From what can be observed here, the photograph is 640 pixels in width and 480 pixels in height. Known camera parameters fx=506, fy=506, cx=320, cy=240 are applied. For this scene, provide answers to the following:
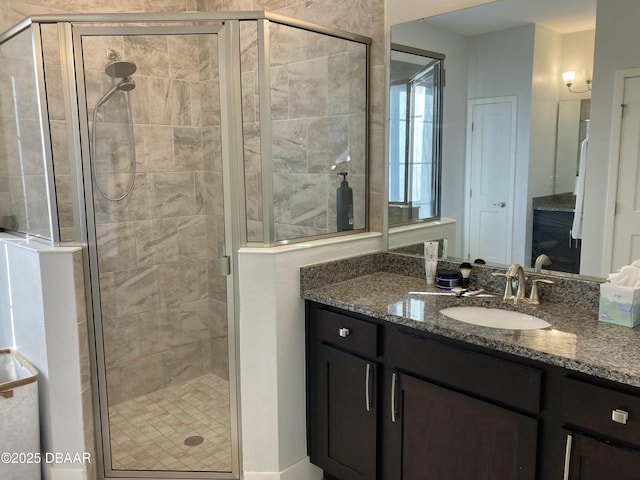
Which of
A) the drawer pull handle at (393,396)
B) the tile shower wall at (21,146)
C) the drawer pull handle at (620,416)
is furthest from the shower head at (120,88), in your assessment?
the drawer pull handle at (620,416)

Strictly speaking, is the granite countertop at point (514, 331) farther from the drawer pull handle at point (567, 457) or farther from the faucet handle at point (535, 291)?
the drawer pull handle at point (567, 457)

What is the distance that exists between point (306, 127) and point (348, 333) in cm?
97

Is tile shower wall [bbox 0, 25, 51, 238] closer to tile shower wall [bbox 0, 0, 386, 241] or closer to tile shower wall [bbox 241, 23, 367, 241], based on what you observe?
tile shower wall [bbox 0, 0, 386, 241]

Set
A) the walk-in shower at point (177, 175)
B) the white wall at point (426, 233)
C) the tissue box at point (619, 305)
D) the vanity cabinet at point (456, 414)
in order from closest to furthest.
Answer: the vanity cabinet at point (456, 414), the tissue box at point (619, 305), the walk-in shower at point (177, 175), the white wall at point (426, 233)

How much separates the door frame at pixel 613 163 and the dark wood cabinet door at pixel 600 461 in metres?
0.72

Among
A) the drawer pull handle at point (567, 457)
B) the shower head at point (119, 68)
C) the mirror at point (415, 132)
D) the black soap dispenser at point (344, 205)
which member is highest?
the shower head at point (119, 68)

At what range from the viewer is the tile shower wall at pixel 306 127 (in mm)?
2092

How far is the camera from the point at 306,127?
2.34 m

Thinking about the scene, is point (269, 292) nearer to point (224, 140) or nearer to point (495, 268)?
point (224, 140)

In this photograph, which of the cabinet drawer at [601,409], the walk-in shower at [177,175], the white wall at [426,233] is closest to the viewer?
the cabinet drawer at [601,409]

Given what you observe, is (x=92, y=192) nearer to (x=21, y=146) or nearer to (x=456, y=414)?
(x=21, y=146)

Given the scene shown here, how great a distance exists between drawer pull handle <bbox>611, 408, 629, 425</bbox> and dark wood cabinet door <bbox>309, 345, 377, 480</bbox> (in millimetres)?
838

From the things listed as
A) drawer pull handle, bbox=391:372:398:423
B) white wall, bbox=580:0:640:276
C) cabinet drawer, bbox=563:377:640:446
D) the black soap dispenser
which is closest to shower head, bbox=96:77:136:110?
the black soap dispenser

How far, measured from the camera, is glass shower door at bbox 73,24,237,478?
2209 mm
